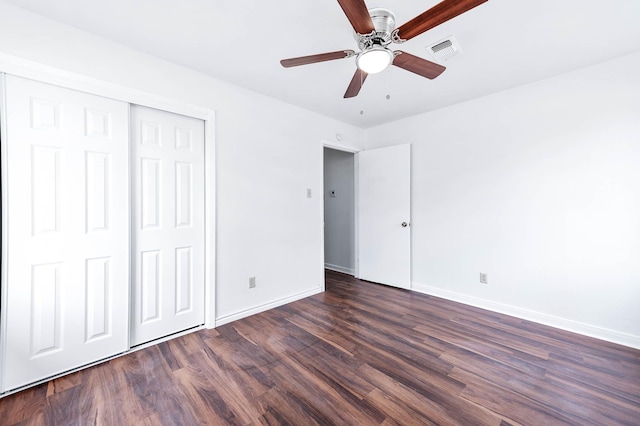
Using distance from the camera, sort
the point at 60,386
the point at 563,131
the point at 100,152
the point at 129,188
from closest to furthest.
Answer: the point at 60,386 → the point at 100,152 → the point at 129,188 → the point at 563,131

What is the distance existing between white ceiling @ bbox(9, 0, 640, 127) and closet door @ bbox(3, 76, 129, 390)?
64 cm

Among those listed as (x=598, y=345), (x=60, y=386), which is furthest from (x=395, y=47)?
(x=60, y=386)

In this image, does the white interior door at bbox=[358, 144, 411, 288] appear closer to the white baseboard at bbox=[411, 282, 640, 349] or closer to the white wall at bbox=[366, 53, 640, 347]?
the white wall at bbox=[366, 53, 640, 347]

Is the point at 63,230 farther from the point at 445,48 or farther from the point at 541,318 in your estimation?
the point at 541,318

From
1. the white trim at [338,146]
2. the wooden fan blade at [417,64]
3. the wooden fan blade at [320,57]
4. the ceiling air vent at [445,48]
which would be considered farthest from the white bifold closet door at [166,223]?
the ceiling air vent at [445,48]

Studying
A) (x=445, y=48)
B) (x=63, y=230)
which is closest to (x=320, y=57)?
(x=445, y=48)

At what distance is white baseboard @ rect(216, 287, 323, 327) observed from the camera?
8.41 ft

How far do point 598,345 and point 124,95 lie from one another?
445 centimetres

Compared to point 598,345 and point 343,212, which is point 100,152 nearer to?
point 343,212

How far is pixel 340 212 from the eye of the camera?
4633 mm

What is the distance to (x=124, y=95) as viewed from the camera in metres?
1.99

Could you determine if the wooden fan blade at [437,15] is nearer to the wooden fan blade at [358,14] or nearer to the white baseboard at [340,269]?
the wooden fan blade at [358,14]

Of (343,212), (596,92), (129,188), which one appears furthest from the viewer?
(343,212)

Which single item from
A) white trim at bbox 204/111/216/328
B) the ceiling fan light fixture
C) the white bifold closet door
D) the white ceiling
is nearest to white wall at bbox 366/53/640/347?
the white ceiling
